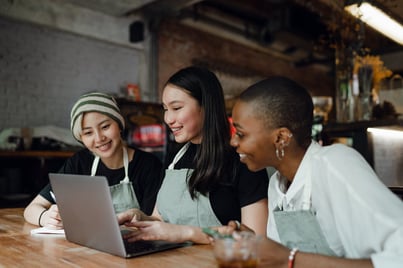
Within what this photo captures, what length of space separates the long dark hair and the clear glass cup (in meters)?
0.78

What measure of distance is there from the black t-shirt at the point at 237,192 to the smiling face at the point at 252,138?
0.97 feet

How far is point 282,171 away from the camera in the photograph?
1.23 metres

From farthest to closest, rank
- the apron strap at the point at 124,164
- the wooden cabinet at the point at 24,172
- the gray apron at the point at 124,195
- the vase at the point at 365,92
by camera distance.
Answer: the wooden cabinet at the point at 24,172 → the vase at the point at 365,92 → the apron strap at the point at 124,164 → the gray apron at the point at 124,195

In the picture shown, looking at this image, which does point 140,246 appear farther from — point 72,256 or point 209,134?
point 209,134

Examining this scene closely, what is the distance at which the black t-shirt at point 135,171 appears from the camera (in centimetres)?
207

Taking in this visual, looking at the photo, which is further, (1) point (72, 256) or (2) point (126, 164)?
(2) point (126, 164)

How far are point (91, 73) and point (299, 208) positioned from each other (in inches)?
196

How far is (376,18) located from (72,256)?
359 cm

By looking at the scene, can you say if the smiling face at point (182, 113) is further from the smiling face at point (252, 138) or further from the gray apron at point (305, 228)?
the gray apron at point (305, 228)

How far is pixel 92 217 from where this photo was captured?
122 centimetres

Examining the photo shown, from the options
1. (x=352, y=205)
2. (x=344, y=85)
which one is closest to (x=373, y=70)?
(x=344, y=85)

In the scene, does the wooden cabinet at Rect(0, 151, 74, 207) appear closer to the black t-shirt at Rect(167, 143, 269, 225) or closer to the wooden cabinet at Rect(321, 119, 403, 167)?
the wooden cabinet at Rect(321, 119, 403, 167)

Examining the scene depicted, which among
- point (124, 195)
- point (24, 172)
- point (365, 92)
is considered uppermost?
point (365, 92)

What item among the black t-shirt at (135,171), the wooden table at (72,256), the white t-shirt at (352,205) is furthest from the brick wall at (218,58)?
the white t-shirt at (352,205)
